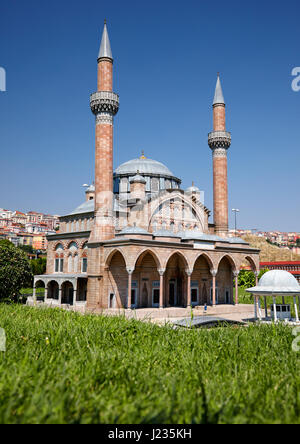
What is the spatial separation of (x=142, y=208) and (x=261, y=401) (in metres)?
21.4

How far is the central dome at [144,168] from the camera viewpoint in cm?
3203

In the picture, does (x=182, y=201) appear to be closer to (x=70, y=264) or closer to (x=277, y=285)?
(x=70, y=264)

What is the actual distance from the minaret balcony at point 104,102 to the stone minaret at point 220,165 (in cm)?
837

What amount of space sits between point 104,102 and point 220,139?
9.42 meters

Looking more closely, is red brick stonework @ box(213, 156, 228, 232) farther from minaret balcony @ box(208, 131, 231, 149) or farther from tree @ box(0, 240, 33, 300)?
tree @ box(0, 240, 33, 300)

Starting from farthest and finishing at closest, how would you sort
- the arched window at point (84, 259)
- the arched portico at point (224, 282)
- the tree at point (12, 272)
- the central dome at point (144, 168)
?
the central dome at point (144, 168) < the arched portico at point (224, 282) < the arched window at point (84, 259) < the tree at point (12, 272)

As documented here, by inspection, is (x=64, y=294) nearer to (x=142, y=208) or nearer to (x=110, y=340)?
(x=142, y=208)

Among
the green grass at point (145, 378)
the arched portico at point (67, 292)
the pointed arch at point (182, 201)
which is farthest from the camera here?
the arched portico at point (67, 292)

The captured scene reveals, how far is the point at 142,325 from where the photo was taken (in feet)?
34.3

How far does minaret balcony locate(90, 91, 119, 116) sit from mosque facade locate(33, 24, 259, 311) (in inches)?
2.4

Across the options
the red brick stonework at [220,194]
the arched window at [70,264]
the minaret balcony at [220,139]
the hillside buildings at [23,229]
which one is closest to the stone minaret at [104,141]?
the arched window at [70,264]

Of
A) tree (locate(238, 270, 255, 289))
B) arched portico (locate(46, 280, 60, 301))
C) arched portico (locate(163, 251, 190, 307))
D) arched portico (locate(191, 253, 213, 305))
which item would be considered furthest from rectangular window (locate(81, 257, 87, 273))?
tree (locate(238, 270, 255, 289))

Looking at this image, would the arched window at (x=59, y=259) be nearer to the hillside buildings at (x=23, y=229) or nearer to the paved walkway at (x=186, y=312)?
the paved walkway at (x=186, y=312)
